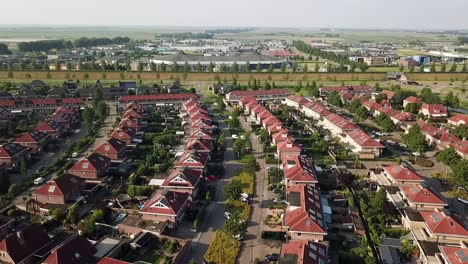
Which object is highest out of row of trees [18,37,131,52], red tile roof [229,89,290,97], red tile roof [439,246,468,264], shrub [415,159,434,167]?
row of trees [18,37,131,52]

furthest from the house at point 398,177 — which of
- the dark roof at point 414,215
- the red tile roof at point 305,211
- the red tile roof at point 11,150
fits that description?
the red tile roof at point 11,150

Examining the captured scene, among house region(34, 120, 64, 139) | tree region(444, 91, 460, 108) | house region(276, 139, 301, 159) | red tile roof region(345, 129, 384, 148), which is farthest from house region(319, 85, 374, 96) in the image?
house region(34, 120, 64, 139)

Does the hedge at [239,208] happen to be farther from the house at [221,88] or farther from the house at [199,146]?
the house at [221,88]

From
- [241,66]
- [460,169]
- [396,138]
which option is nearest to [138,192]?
[460,169]

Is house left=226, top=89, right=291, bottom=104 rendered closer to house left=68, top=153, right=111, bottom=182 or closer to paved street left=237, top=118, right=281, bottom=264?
paved street left=237, top=118, right=281, bottom=264

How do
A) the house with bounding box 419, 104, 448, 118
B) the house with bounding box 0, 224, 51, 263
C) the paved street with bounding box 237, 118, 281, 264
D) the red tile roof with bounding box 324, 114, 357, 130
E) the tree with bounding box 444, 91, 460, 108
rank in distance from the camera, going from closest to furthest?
the house with bounding box 0, 224, 51, 263, the paved street with bounding box 237, 118, 281, 264, the red tile roof with bounding box 324, 114, 357, 130, the house with bounding box 419, 104, 448, 118, the tree with bounding box 444, 91, 460, 108

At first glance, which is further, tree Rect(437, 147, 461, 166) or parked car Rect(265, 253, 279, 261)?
tree Rect(437, 147, 461, 166)

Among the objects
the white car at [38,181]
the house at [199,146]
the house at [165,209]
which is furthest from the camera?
the house at [199,146]
